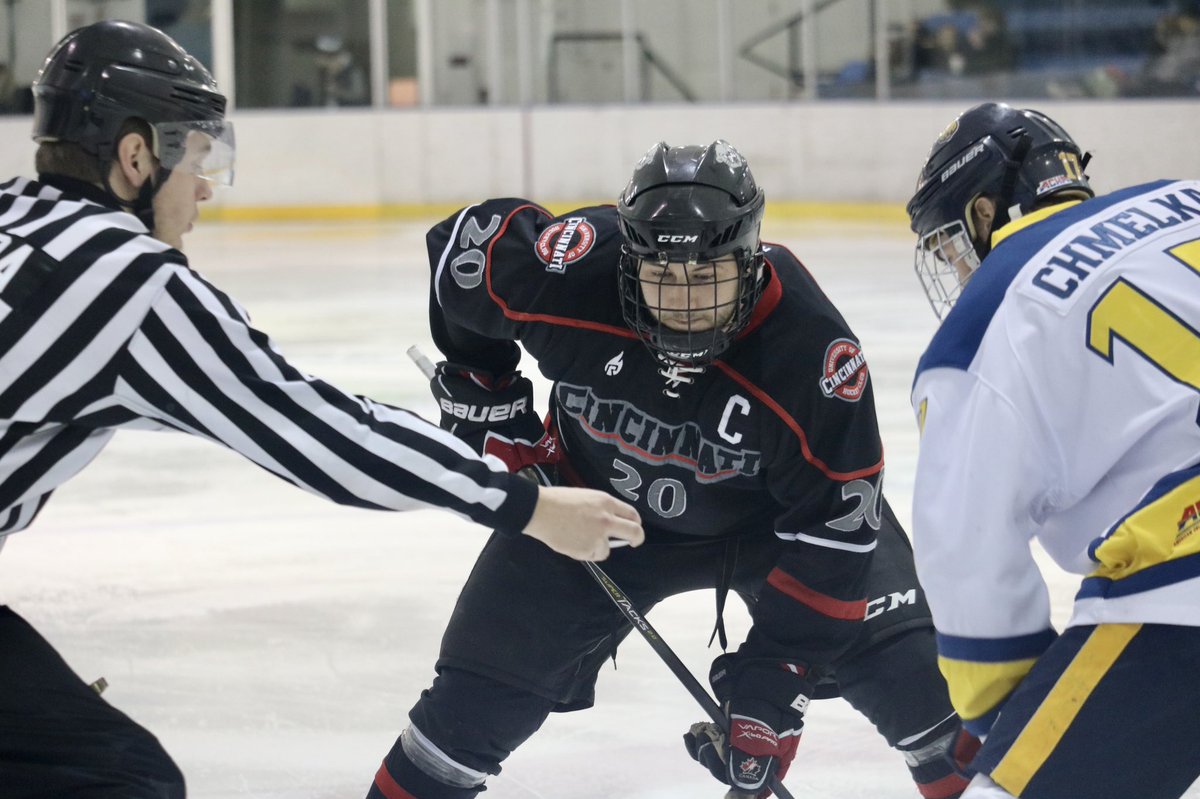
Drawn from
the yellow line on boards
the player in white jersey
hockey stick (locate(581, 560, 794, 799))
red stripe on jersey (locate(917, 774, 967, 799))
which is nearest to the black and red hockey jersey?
hockey stick (locate(581, 560, 794, 799))

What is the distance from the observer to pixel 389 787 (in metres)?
2.18

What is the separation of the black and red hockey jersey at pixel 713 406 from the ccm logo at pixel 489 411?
7cm

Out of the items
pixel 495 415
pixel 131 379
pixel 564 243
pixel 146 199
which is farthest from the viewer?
pixel 495 415

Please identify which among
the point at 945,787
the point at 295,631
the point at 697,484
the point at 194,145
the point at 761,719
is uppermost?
the point at 194,145

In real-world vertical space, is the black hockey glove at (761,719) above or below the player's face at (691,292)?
below

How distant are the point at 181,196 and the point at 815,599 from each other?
3.12 feet

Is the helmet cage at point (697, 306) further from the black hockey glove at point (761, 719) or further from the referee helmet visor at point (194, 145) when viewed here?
the referee helmet visor at point (194, 145)

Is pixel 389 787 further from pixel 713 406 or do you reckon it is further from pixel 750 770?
pixel 713 406

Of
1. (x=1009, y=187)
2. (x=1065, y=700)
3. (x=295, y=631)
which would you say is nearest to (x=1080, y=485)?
(x=1065, y=700)

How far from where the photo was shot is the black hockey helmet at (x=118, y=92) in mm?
1719

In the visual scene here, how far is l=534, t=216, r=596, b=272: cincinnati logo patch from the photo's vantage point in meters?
2.24

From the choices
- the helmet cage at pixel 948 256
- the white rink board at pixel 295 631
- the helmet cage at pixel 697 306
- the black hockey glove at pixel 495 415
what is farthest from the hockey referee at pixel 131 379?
the white rink board at pixel 295 631

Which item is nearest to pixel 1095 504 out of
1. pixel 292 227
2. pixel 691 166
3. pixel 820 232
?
pixel 691 166

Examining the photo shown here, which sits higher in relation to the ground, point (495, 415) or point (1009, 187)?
point (1009, 187)
